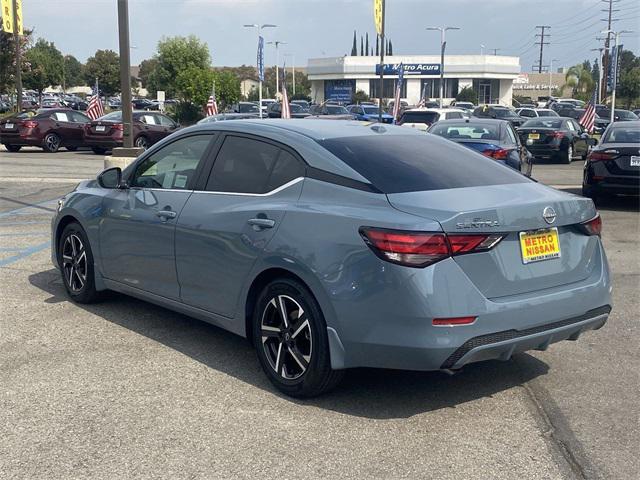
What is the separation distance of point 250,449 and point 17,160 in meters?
20.2

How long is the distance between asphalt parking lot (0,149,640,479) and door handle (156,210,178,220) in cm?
93

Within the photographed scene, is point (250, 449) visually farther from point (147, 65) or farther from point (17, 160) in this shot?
point (147, 65)

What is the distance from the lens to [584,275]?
4.62 m

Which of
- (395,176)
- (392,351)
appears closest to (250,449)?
(392,351)

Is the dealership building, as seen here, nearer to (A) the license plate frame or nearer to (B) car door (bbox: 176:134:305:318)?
(B) car door (bbox: 176:134:305:318)

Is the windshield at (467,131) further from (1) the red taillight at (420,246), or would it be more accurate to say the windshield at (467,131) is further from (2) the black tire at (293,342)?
(1) the red taillight at (420,246)

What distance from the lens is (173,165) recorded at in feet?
19.0

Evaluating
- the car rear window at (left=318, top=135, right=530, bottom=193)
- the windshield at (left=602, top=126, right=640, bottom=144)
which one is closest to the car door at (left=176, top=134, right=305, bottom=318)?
the car rear window at (left=318, top=135, right=530, bottom=193)

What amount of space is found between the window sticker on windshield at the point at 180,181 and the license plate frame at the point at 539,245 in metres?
2.49

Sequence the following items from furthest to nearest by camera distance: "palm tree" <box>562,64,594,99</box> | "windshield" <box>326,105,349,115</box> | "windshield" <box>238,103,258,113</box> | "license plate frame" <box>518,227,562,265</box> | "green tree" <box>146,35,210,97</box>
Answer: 1. "palm tree" <box>562,64,594,99</box>
2. "green tree" <box>146,35,210,97</box>
3. "windshield" <box>238,103,258,113</box>
4. "windshield" <box>326,105,349,115</box>
5. "license plate frame" <box>518,227,562,265</box>

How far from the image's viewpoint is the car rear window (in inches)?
180

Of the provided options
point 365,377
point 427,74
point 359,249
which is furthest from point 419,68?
point 359,249

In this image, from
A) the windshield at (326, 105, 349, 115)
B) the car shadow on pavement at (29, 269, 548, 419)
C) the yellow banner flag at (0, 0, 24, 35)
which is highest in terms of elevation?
the yellow banner flag at (0, 0, 24, 35)

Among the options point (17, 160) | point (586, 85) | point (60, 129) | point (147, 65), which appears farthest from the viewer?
point (147, 65)
